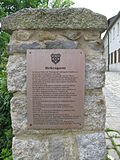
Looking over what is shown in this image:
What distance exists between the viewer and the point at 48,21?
166 cm

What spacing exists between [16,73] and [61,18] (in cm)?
61

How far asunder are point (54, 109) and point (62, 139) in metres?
0.28

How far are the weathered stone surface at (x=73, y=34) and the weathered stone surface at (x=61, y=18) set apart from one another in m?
0.05

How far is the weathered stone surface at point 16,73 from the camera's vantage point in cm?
171

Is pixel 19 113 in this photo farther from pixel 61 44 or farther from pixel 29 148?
pixel 61 44

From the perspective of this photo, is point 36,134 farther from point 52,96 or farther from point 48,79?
point 48,79

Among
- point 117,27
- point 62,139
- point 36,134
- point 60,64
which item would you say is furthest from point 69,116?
point 117,27

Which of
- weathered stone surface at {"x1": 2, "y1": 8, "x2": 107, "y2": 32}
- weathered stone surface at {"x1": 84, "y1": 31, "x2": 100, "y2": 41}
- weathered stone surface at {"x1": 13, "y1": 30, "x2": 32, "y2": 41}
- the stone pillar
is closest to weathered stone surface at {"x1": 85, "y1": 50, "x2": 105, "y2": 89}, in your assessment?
the stone pillar

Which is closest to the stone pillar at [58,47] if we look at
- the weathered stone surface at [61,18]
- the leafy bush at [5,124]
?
the weathered stone surface at [61,18]

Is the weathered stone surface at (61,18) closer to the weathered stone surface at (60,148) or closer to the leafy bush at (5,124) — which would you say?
the weathered stone surface at (60,148)

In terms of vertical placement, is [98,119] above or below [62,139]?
above

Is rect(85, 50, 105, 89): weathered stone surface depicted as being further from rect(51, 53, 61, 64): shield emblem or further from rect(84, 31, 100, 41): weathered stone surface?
rect(51, 53, 61, 64): shield emblem

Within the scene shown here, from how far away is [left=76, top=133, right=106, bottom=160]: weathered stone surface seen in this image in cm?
177

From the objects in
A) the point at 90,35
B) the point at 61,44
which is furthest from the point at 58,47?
the point at 90,35
